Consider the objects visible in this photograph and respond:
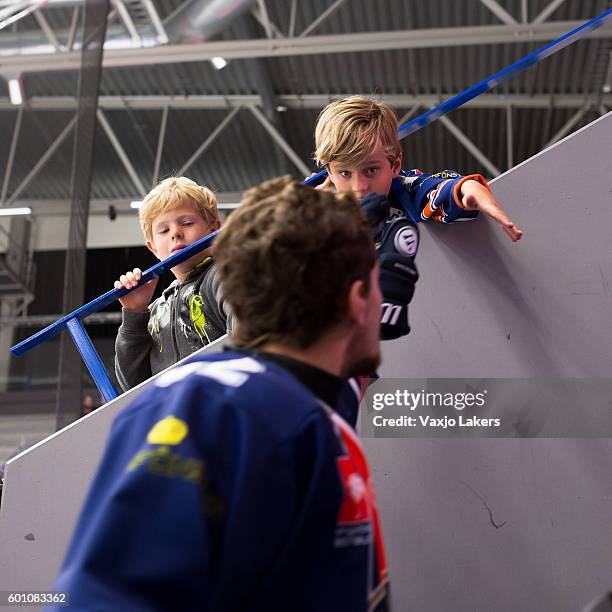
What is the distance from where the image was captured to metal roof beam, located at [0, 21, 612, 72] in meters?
7.18

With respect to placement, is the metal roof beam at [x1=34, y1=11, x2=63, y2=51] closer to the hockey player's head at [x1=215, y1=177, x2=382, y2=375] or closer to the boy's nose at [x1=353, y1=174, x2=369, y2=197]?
the boy's nose at [x1=353, y1=174, x2=369, y2=197]

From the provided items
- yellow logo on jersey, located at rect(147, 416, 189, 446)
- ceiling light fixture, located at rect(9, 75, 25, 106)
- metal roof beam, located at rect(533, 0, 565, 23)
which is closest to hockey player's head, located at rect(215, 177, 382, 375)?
yellow logo on jersey, located at rect(147, 416, 189, 446)

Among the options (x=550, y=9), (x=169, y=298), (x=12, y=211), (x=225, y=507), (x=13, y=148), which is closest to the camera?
(x=225, y=507)

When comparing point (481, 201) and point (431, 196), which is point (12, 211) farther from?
point (481, 201)

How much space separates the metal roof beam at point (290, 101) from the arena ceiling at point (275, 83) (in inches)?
0.7

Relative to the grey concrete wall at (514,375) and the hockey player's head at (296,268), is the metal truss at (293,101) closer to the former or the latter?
the grey concrete wall at (514,375)

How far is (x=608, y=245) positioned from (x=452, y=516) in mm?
693

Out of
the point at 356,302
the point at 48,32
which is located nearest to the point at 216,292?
Answer: the point at 356,302

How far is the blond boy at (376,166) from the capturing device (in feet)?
5.80

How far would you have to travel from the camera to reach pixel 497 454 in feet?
5.99

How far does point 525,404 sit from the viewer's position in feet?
6.09

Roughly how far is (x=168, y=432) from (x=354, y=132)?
1.11 meters

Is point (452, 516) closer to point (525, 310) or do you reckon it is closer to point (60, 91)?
point (525, 310)

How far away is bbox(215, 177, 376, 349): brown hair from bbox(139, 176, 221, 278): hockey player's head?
4.48 feet
